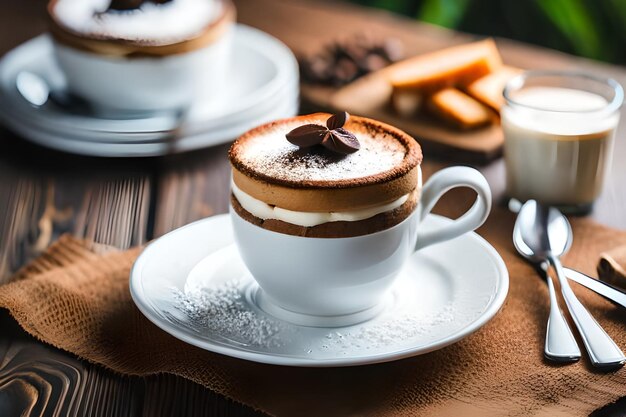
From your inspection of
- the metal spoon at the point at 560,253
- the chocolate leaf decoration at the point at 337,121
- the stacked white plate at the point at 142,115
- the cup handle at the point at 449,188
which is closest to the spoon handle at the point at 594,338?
the metal spoon at the point at 560,253

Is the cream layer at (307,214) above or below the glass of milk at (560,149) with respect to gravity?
above

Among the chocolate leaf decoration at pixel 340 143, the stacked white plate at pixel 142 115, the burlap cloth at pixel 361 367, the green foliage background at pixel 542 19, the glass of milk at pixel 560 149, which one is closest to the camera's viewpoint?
the burlap cloth at pixel 361 367

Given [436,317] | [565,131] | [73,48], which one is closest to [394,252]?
[436,317]

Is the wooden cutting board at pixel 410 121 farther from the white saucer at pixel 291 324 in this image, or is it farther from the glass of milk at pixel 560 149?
the white saucer at pixel 291 324

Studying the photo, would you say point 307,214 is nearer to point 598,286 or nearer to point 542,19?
point 598,286

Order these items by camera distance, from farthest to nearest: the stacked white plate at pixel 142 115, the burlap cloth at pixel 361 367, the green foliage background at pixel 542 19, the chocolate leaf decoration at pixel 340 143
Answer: the green foliage background at pixel 542 19
the stacked white plate at pixel 142 115
the chocolate leaf decoration at pixel 340 143
the burlap cloth at pixel 361 367

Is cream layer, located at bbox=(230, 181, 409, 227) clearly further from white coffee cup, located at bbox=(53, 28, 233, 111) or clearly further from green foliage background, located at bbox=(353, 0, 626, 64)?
green foliage background, located at bbox=(353, 0, 626, 64)

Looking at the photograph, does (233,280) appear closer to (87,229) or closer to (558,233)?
(87,229)
